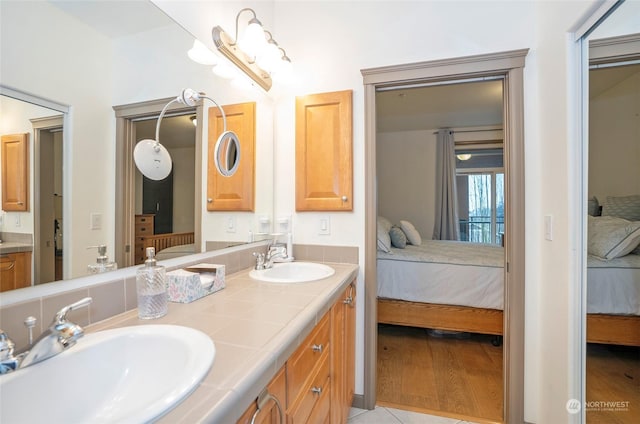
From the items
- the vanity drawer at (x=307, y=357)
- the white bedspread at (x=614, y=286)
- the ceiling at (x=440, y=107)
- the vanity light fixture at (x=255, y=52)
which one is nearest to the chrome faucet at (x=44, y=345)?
the vanity drawer at (x=307, y=357)

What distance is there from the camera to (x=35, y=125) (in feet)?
2.40

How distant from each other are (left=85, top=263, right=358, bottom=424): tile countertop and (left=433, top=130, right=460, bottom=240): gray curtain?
153 inches

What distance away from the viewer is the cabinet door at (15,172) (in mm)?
658

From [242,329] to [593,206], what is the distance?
142cm

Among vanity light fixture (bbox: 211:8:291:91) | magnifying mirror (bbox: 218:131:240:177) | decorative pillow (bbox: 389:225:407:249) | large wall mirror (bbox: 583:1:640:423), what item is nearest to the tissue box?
magnifying mirror (bbox: 218:131:240:177)

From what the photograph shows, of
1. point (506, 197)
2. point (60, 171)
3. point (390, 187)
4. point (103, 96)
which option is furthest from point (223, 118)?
point (390, 187)

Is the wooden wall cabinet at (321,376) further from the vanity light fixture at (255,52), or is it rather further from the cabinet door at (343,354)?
the vanity light fixture at (255,52)

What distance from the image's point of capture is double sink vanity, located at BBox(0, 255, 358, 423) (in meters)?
0.50

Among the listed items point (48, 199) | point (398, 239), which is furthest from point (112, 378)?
point (398, 239)

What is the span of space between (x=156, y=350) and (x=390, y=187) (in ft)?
15.7

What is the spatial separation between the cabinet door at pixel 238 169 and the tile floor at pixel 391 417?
140 cm

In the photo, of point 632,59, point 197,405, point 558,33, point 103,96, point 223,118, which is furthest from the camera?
point 223,118

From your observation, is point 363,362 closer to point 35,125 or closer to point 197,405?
point 197,405

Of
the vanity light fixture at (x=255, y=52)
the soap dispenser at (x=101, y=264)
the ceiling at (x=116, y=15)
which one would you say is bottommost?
the soap dispenser at (x=101, y=264)
